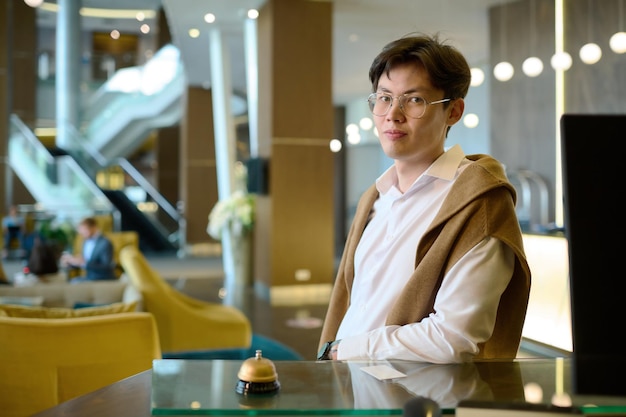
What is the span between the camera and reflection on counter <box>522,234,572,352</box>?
6.14m

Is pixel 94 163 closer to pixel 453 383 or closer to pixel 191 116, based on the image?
pixel 191 116

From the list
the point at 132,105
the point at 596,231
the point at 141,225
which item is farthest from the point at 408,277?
the point at 132,105

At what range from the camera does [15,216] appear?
54.9ft

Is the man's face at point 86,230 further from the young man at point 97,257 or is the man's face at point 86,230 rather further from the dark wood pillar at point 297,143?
the dark wood pillar at point 297,143

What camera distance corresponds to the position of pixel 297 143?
10.3 meters

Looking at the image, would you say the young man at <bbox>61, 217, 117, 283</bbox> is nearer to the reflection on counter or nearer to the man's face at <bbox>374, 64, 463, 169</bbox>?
the reflection on counter

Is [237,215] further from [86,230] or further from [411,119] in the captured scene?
[411,119]

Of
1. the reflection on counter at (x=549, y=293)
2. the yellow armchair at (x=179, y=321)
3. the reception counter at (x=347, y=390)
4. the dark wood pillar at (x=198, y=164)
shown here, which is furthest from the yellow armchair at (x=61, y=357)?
the dark wood pillar at (x=198, y=164)

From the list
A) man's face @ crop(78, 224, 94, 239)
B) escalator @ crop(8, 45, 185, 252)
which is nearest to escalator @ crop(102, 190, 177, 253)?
escalator @ crop(8, 45, 185, 252)

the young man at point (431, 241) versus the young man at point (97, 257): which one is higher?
the young man at point (431, 241)

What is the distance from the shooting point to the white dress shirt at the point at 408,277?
1435mm

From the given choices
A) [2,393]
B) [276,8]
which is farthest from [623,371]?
[276,8]

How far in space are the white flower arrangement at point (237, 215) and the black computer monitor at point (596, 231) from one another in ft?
34.2

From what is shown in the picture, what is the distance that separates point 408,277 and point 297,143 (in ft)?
28.5
